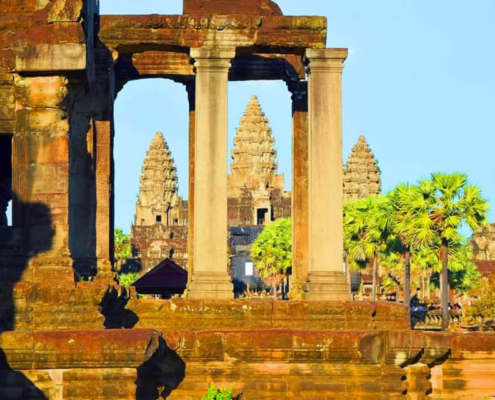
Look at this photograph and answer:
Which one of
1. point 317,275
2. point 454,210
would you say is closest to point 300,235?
point 317,275

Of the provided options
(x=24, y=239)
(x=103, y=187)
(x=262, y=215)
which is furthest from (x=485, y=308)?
(x=262, y=215)

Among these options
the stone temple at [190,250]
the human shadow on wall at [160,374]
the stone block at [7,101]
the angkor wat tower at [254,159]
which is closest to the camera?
the human shadow on wall at [160,374]

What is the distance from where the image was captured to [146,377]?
16.8m

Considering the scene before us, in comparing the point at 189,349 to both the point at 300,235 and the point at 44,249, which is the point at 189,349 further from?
the point at 300,235

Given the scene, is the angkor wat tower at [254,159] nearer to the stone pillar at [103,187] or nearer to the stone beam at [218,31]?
the stone pillar at [103,187]

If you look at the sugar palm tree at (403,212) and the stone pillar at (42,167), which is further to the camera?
the sugar palm tree at (403,212)

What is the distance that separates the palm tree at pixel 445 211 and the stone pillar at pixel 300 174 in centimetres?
2581

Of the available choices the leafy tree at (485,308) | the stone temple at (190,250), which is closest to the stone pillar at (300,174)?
the stone temple at (190,250)

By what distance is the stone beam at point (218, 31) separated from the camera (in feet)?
83.1

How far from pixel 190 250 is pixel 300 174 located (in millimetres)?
3006

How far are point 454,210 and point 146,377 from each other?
39.6 meters

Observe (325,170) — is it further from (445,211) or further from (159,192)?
(159,192)

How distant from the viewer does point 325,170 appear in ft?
82.9

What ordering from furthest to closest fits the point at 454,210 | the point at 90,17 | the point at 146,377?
the point at 454,210 < the point at 90,17 < the point at 146,377
